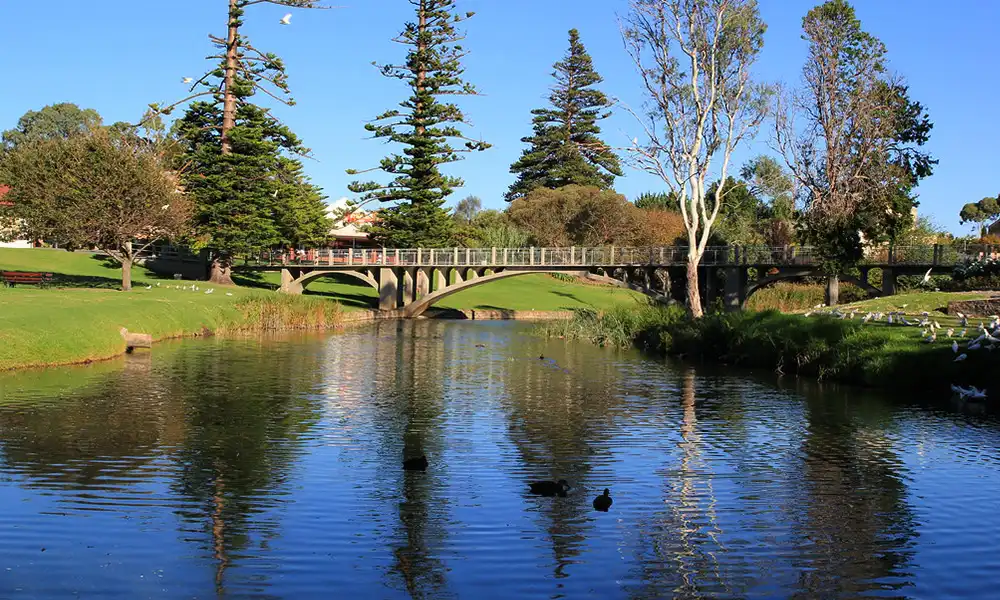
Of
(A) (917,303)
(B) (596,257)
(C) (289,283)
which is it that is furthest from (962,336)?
(C) (289,283)

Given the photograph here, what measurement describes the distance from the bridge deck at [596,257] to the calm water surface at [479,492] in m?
32.4

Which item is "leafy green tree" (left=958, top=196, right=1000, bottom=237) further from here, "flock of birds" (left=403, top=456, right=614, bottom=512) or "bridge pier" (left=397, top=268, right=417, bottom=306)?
"flock of birds" (left=403, top=456, right=614, bottom=512)

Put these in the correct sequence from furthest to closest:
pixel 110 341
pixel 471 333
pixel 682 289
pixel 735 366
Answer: pixel 682 289, pixel 471 333, pixel 735 366, pixel 110 341

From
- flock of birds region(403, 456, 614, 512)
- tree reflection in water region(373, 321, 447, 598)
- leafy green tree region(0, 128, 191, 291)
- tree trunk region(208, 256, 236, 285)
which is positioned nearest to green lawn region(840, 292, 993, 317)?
tree reflection in water region(373, 321, 447, 598)

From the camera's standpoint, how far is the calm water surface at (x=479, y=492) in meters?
12.7

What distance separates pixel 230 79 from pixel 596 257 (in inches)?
1137

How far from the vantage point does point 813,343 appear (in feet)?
119

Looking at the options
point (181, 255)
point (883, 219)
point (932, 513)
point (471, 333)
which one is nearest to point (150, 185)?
point (471, 333)

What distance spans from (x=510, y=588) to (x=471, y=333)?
155ft

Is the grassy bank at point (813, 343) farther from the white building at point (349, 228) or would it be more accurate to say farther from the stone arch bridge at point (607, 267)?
the white building at point (349, 228)

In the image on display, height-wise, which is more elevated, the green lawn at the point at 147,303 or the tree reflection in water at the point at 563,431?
the green lawn at the point at 147,303

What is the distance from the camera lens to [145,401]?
26297 millimetres

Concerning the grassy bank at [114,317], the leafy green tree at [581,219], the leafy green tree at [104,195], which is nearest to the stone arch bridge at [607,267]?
the grassy bank at [114,317]

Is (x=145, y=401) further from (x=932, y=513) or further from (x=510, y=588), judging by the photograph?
(x=932, y=513)
